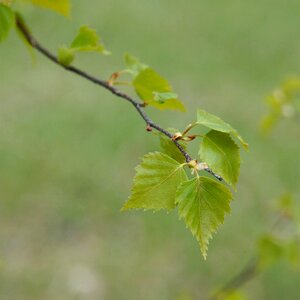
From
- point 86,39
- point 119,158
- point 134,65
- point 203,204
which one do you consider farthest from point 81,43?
point 119,158

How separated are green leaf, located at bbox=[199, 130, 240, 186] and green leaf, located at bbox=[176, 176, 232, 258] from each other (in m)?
0.04

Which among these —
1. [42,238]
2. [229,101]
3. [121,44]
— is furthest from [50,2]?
A: [121,44]

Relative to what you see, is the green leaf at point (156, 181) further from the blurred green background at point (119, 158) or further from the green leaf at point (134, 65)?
the blurred green background at point (119, 158)

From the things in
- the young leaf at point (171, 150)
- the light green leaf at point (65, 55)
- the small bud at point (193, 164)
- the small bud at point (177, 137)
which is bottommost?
the small bud at point (193, 164)

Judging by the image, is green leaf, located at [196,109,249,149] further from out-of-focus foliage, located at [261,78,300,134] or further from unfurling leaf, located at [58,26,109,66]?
out-of-focus foliage, located at [261,78,300,134]

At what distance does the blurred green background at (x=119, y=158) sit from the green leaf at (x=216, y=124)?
50.6 inches

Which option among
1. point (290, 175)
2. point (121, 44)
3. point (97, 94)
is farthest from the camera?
point (121, 44)

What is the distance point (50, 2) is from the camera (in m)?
1.32

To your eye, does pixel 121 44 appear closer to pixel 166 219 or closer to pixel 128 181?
pixel 128 181

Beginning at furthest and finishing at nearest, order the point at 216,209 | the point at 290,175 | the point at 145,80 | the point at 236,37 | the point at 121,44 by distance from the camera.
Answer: the point at 236,37 → the point at 121,44 → the point at 290,175 → the point at 145,80 → the point at 216,209

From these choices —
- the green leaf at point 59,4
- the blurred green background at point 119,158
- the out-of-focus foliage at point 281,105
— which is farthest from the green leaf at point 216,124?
the blurred green background at point 119,158

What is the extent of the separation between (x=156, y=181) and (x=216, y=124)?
13 centimetres

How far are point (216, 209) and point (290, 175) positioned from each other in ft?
9.63

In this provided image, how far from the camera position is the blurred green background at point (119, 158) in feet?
9.83
